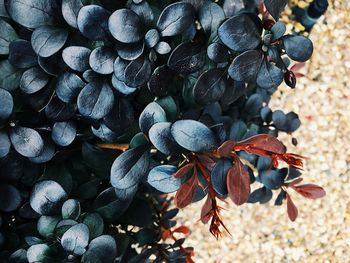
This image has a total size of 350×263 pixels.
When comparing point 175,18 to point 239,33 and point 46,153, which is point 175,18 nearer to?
point 239,33

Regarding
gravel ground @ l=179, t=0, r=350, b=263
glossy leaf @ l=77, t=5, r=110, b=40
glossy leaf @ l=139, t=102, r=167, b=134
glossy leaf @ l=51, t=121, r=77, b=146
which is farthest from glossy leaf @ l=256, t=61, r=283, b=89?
gravel ground @ l=179, t=0, r=350, b=263

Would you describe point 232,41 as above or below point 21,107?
above

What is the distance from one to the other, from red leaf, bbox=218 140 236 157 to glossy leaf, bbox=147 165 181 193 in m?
0.14

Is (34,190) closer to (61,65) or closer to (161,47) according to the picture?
(61,65)

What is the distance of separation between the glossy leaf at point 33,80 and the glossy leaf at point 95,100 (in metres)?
0.11

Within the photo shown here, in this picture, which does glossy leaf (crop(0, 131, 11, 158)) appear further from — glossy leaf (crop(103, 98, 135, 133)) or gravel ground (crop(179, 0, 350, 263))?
gravel ground (crop(179, 0, 350, 263))

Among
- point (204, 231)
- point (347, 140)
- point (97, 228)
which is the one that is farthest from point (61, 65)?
point (347, 140)

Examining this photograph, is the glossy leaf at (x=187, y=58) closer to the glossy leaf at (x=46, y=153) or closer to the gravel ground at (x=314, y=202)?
the glossy leaf at (x=46, y=153)

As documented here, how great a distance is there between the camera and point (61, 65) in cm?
105

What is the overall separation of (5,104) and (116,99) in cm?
23

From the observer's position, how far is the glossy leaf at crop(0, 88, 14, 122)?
3.17 ft

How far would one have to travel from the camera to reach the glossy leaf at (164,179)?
1.03m

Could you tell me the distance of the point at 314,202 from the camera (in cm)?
236

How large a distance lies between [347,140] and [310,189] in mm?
1292
